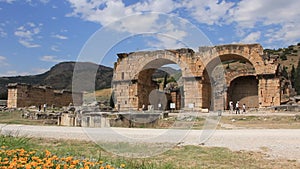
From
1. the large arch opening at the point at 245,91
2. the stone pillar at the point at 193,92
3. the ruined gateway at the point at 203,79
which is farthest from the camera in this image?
the large arch opening at the point at 245,91

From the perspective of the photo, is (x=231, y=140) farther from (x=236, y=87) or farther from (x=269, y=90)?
(x=236, y=87)

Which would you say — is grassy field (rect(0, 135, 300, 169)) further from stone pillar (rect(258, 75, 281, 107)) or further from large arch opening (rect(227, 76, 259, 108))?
large arch opening (rect(227, 76, 259, 108))

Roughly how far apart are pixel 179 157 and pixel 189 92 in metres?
18.8

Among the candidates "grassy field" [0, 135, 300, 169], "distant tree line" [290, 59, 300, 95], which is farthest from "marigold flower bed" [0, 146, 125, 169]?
"distant tree line" [290, 59, 300, 95]

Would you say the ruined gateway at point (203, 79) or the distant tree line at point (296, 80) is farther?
the distant tree line at point (296, 80)

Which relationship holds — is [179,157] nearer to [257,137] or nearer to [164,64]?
[257,137]

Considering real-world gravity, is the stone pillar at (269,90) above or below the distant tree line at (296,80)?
below

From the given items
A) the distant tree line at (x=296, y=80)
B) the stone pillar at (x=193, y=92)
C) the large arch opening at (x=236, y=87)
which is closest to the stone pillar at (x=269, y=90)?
the stone pillar at (x=193, y=92)

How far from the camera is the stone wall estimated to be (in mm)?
27203

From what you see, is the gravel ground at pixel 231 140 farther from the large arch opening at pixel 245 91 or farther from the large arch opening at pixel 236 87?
the large arch opening at pixel 245 91

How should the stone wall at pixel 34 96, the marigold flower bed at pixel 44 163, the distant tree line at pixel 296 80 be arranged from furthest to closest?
the distant tree line at pixel 296 80 < the stone wall at pixel 34 96 < the marigold flower bed at pixel 44 163

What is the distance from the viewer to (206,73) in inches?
1049

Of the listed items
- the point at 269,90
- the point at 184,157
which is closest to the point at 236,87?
the point at 269,90

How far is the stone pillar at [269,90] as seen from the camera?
78.7 ft
